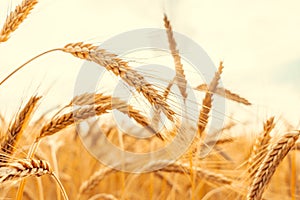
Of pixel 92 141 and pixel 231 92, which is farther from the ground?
pixel 231 92

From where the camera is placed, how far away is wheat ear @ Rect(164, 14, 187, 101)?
232 cm

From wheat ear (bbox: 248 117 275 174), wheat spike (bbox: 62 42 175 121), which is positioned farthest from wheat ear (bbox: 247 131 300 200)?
wheat ear (bbox: 248 117 275 174)

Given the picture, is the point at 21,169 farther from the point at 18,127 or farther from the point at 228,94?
the point at 228,94

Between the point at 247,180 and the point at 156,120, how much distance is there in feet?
1.68

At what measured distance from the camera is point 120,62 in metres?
1.93

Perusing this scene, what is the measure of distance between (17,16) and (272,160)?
4.95 ft

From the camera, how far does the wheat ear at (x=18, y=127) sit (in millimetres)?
1772

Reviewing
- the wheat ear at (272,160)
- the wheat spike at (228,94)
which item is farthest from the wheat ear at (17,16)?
the wheat ear at (272,160)

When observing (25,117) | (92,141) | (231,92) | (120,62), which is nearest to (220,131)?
(231,92)

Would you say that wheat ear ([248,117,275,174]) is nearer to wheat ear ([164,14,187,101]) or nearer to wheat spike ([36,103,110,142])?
wheat ear ([164,14,187,101])

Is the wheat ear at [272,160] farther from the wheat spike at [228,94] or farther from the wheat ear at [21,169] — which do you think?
the wheat spike at [228,94]

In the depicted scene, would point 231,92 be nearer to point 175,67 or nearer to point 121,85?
point 175,67

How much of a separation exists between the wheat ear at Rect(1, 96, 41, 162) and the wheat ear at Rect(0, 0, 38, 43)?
1.37ft

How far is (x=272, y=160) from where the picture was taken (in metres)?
1.73
